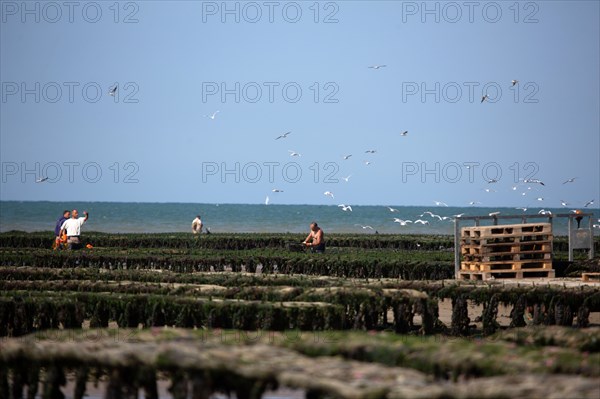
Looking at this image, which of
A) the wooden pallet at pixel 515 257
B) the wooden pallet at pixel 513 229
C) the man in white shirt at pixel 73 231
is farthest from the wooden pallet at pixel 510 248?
the man in white shirt at pixel 73 231

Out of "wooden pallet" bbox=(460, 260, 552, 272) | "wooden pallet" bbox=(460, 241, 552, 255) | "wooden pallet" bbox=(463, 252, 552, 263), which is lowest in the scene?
"wooden pallet" bbox=(460, 260, 552, 272)

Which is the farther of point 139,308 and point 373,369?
point 139,308

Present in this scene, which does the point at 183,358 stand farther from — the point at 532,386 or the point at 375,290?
the point at 375,290

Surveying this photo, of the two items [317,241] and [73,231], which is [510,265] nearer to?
[317,241]

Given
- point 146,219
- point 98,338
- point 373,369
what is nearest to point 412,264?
point 98,338

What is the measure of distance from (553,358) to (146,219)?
108821mm

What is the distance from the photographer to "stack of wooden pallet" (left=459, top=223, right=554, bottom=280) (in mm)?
28250

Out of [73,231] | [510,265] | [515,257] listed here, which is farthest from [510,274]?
[73,231]

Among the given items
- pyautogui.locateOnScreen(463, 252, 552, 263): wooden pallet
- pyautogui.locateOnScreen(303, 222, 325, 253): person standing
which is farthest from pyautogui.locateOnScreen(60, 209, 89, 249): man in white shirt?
pyautogui.locateOnScreen(463, 252, 552, 263): wooden pallet

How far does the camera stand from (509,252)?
28344mm

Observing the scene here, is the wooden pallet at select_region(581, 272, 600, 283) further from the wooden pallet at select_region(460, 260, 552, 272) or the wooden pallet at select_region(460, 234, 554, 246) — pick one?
the wooden pallet at select_region(460, 234, 554, 246)

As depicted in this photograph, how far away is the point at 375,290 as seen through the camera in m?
21.9

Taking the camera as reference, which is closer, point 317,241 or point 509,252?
point 509,252

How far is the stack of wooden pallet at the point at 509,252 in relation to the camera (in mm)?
28250
